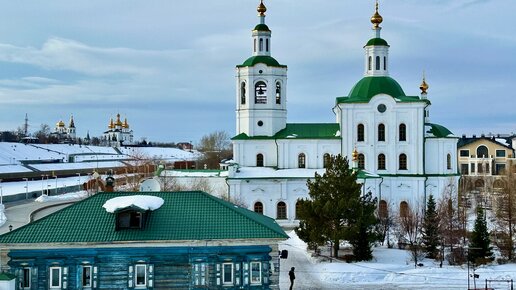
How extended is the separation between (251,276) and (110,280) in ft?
13.6

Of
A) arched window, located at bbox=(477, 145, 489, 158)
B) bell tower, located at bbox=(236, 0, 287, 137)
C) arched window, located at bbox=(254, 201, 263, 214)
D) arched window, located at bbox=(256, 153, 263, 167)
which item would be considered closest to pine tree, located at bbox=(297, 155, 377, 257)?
arched window, located at bbox=(254, 201, 263, 214)

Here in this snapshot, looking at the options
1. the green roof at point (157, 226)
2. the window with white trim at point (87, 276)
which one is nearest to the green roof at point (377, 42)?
the green roof at point (157, 226)

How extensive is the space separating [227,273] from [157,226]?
2.53 meters

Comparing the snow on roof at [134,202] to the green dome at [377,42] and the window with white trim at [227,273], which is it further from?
the green dome at [377,42]

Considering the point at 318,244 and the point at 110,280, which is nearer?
the point at 110,280

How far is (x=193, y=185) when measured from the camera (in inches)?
1542

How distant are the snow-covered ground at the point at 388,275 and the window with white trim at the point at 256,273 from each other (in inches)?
181

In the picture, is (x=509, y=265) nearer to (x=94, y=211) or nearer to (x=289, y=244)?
(x=289, y=244)

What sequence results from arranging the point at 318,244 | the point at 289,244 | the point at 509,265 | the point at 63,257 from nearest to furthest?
the point at 63,257, the point at 509,265, the point at 318,244, the point at 289,244

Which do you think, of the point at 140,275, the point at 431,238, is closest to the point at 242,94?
the point at 431,238

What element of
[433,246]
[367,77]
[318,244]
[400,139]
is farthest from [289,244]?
[367,77]

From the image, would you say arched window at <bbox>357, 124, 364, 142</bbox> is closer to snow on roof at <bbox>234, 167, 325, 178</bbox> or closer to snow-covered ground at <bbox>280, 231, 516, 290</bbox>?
snow on roof at <bbox>234, 167, 325, 178</bbox>

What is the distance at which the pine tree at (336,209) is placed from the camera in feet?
83.1

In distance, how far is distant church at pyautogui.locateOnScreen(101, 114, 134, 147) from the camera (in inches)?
5502
